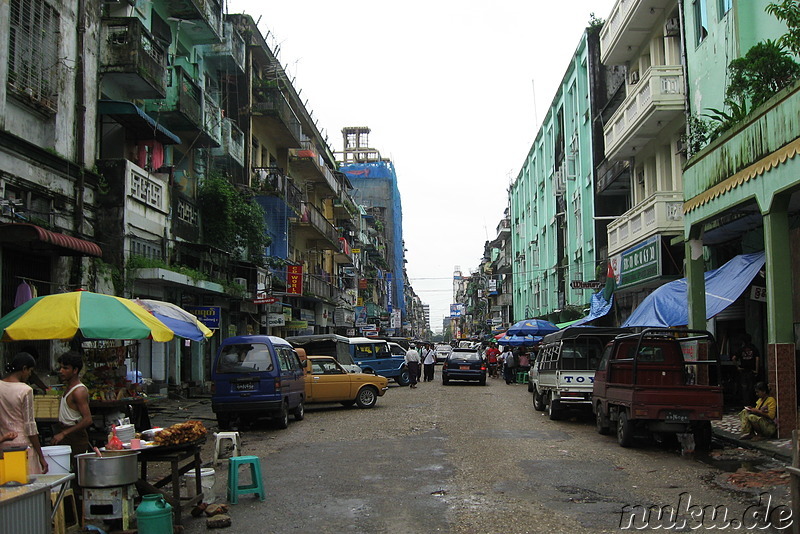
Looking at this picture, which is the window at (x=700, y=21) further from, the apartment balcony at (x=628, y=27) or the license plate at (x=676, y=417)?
the license plate at (x=676, y=417)

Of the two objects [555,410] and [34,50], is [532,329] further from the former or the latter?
[34,50]

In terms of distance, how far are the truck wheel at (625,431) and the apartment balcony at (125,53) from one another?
1413 centimetres

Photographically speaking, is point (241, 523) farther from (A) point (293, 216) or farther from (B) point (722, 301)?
(A) point (293, 216)

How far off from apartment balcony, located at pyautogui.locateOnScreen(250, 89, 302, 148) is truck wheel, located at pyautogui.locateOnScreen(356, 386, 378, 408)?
598 inches

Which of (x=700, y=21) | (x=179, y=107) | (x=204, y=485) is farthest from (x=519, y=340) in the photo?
(x=204, y=485)

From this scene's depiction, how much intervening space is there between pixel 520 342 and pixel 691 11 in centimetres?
1730

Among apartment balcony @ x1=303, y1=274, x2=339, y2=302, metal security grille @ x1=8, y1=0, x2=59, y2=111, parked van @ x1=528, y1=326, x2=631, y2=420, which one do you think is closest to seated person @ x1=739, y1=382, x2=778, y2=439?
parked van @ x1=528, y1=326, x2=631, y2=420

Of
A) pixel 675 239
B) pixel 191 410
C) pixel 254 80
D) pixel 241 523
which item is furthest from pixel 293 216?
pixel 241 523

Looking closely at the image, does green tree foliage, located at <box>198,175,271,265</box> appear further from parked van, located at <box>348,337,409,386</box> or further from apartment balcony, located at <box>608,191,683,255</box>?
apartment balcony, located at <box>608,191,683,255</box>

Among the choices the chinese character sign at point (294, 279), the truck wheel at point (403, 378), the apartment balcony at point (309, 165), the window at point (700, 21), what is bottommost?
the truck wheel at point (403, 378)

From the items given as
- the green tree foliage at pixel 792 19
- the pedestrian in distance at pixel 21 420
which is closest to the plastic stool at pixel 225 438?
the pedestrian in distance at pixel 21 420

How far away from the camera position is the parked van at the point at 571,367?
680 inches

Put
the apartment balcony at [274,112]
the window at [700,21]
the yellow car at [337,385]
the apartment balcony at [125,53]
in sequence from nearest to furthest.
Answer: the apartment balcony at [125,53], the window at [700,21], the yellow car at [337,385], the apartment balcony at [274,112]

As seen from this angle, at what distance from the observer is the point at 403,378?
33.0m
